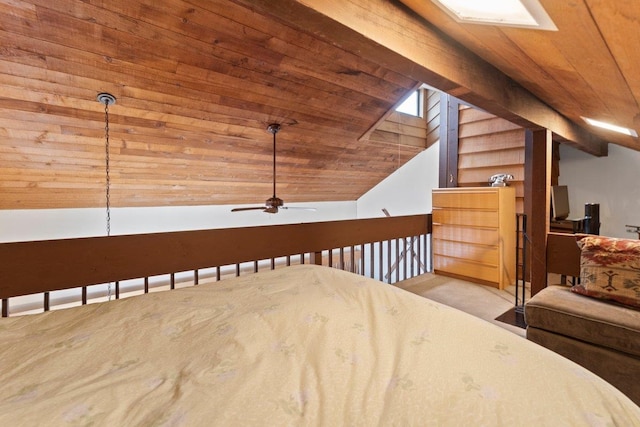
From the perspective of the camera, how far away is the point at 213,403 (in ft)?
2.04

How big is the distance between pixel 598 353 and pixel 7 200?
17.2 ft

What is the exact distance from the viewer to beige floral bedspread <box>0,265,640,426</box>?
1.97 feet

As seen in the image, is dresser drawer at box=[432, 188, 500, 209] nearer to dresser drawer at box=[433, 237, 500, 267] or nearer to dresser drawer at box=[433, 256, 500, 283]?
dresser drawer at box=[433, 237, 500, 267]

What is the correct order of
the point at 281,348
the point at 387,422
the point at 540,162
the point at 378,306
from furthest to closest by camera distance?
the point at 540,162 < the point at 378,306 < the point at 281,348 < the point at 387,422

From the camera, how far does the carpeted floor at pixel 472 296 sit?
2.70 meters

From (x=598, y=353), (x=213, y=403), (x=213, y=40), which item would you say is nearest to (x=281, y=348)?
(x=213, y=403)

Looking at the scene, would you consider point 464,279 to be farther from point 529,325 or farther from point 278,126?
point 278,126

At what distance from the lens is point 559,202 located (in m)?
3.14

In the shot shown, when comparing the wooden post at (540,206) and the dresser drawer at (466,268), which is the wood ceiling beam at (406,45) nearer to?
the wooden post at (540,206)

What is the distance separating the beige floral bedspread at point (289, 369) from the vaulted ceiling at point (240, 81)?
1.05m

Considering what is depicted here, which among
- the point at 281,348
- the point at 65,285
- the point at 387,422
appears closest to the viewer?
the point at 387,422

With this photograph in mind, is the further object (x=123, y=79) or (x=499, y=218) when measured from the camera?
(x=499, y=218)

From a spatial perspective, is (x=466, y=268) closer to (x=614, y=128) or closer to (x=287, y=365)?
(x=614, y=128)

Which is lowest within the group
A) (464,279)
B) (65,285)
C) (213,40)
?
(464,279)
